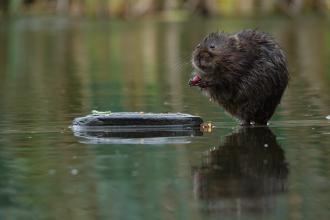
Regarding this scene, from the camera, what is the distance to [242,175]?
6949 millimetres

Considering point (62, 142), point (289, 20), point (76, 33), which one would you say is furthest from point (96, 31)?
point (62, 142)

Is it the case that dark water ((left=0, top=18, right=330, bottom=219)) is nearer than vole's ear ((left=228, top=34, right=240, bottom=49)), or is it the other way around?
dark water ((left=0, top=18, right=330, bottom=219))

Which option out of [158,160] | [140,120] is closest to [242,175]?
[158,160]

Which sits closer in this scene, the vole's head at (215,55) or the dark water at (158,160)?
the dark water at (158,160)

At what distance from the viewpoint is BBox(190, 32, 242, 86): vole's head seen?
30.7ft

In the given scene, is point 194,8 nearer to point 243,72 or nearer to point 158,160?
point 243,72

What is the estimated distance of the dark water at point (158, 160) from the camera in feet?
19.7

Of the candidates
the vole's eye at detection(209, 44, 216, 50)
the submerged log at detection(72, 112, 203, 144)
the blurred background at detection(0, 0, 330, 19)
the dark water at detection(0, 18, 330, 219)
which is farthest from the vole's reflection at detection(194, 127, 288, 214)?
the blurred background at detection(0, 0, 330, 19)

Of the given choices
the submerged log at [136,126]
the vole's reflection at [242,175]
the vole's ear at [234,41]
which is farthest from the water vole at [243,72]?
the vole's reflection at [242,175]

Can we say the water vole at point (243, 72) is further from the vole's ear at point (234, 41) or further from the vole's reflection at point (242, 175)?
the vole's reflection at point (242, 175)

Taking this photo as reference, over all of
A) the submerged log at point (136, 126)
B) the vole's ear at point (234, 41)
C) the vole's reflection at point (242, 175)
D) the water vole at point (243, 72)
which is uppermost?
the vole's ear at point (234, 41)

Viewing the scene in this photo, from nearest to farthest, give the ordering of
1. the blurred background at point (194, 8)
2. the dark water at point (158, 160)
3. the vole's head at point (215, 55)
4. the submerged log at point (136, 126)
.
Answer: the dark water at point (158, 160)
the submerged log at point (136, 126)
the vole's head at point (215, 55)
the blurred background at point (194, 8)

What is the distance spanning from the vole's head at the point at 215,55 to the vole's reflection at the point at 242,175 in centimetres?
68

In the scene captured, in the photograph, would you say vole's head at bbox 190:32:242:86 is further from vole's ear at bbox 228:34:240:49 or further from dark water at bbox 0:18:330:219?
dark water at bbox 0:18:330:219
